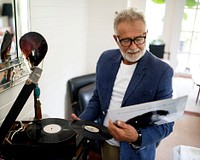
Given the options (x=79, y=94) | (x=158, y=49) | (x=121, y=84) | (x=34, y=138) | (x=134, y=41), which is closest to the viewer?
(x=34, y=138)

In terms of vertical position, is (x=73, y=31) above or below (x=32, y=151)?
above

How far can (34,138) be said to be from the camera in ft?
3.03

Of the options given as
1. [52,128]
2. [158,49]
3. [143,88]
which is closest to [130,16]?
[143,88]

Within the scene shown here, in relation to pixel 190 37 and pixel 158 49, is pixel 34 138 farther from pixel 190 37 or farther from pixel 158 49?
pixel 190 37

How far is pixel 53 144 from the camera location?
2.91 ft

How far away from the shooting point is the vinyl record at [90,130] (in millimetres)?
926

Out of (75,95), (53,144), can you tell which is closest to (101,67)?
(53,144)

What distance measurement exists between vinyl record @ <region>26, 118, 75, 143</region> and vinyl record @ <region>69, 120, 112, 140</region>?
36 mm

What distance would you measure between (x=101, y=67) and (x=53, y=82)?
85 centimetres

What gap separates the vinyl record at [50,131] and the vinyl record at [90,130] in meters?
Result: 0.04

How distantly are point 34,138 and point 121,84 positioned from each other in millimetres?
552

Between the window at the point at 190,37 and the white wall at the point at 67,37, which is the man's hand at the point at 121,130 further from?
the window at the point at 190,37

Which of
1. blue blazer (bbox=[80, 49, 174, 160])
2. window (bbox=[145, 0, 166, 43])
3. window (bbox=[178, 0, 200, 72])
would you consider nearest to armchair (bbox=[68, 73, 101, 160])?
blue blazer (bbox=[80, 49, 174, 160])

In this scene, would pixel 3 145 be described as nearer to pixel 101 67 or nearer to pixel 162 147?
pixel 101 67
